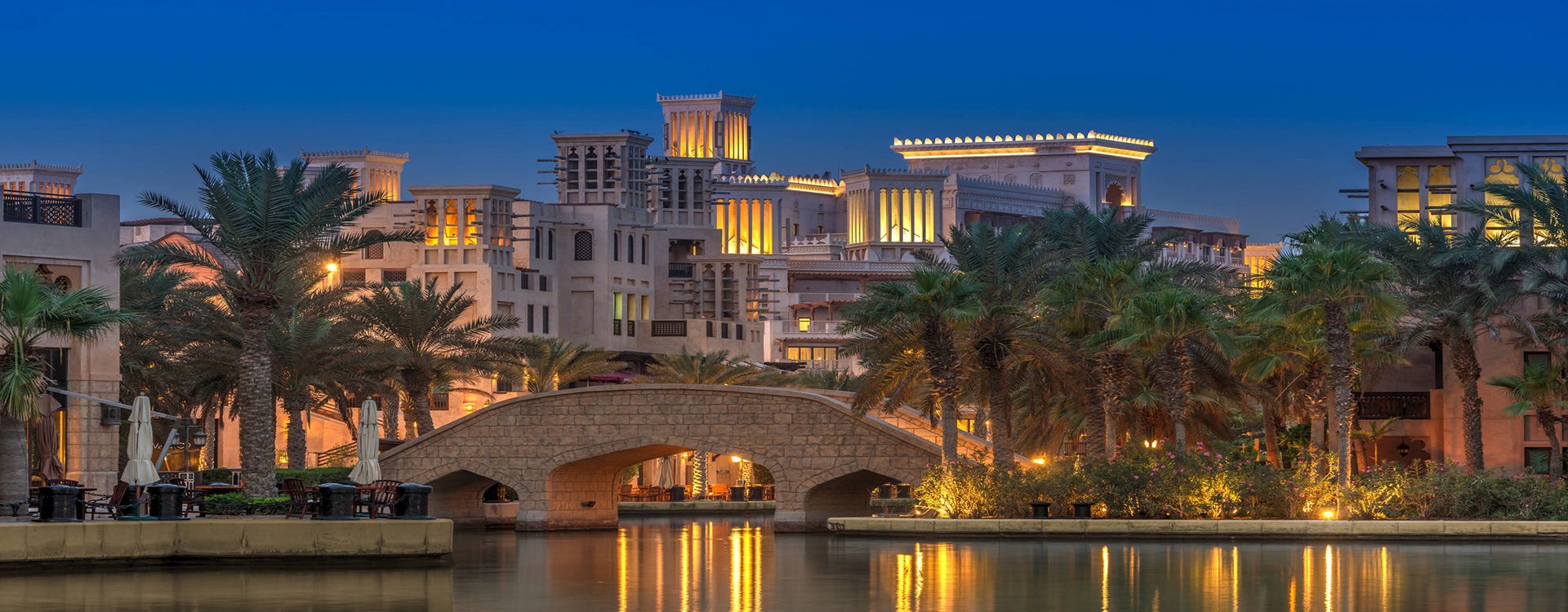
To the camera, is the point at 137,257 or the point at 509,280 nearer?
the point at 137,257

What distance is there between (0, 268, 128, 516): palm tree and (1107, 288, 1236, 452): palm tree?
64.7 feet

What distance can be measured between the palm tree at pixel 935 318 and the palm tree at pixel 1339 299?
6.28 m

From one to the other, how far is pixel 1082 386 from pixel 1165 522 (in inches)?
312

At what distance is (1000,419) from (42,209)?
1976 cm

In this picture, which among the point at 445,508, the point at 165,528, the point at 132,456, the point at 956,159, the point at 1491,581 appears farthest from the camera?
the point at 956,159

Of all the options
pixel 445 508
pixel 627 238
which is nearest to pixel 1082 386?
pixel 445 508

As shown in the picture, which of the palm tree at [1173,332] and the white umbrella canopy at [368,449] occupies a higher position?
the palm tree at [1173,332]

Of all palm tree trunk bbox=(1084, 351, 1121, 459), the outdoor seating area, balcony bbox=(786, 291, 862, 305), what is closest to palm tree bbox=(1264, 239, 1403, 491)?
palm tree trunk bbox=(1084, 351, 1121, 459)

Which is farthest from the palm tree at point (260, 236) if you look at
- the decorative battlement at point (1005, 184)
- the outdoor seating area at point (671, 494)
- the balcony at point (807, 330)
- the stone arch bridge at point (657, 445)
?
the decorative battlement at point (1005, 184)

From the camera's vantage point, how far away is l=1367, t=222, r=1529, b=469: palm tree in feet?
170

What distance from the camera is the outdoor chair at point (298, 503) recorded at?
39125mm

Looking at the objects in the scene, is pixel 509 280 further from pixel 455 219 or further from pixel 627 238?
pixel 627 238

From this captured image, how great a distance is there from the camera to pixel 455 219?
84750mm

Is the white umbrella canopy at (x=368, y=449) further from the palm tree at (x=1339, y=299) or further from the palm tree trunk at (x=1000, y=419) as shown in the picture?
the palm tree at (x=1339, y=299)
